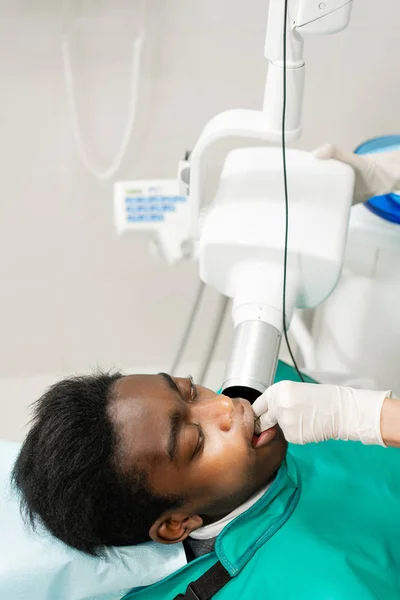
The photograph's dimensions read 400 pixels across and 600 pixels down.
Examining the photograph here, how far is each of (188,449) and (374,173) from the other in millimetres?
713

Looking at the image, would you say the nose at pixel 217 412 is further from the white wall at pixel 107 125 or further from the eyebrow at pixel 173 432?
the white wall at pixel 107 125

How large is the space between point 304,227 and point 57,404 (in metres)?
0.54

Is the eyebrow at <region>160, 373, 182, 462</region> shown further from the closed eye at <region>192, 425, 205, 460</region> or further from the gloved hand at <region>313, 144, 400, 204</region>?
the gloved hand at <region>313, 144, 400, 204</region>

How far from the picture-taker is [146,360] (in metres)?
2.55

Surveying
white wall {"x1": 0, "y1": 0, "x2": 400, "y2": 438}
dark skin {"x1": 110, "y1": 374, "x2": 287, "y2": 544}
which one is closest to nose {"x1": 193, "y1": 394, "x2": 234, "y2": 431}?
dark skin {"x1": 110, "y1": 374, "x2": 287, "y2": 544}

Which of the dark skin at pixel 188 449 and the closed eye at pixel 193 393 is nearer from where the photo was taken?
the dark skin at pixel 188 449

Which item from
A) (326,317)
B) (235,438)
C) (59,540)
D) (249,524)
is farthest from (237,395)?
(326,317)

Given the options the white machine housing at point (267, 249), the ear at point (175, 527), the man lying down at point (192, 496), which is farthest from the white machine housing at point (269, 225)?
the ear at point (175, 527)

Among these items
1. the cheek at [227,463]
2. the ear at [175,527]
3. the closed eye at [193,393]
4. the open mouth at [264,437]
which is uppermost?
the closed eye at [193,393]

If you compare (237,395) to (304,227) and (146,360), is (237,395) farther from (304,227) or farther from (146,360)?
(146,360)

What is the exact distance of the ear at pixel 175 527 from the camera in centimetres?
127

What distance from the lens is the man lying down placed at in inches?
46.9

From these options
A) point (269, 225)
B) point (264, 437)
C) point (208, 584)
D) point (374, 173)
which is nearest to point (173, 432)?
point (264, 437)

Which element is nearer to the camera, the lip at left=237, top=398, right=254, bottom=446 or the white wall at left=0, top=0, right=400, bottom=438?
the lip at left=237, top=398, right=254, bottom=446
